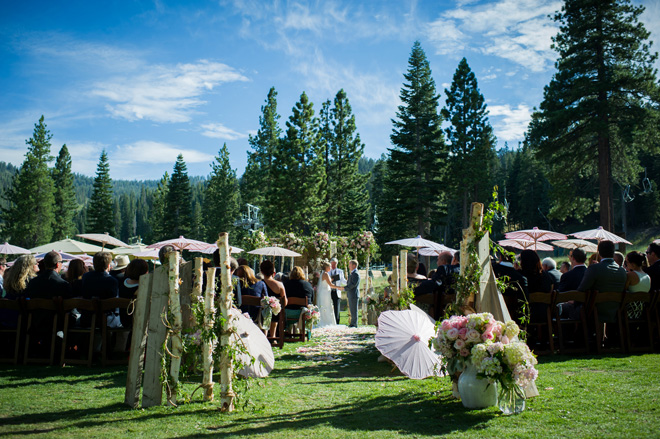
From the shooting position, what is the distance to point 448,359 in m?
4.55

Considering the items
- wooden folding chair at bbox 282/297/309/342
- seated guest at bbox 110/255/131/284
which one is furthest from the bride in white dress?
seated guest at bbox 110/255/131/284

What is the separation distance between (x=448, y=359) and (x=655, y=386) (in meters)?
2.24

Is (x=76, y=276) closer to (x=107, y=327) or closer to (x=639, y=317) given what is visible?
(x=107, y=327)

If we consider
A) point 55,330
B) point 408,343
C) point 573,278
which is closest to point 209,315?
point 408,343

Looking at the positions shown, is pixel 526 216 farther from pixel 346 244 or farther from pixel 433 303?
pixel 433 303

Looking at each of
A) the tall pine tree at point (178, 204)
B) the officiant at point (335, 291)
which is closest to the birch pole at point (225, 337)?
the officiant at point (335, 291)

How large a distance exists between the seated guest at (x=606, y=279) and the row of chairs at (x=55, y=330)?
20.8 ft

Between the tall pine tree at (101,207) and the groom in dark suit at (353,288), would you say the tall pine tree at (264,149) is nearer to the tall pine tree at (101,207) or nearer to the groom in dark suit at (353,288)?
the tall pine tree at (101,207)

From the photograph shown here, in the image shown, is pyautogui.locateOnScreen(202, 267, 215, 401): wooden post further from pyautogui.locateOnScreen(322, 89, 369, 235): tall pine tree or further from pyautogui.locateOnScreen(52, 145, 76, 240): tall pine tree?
pyautogui.locateOnScreen(52, 145, 76, 240): tall pine tree

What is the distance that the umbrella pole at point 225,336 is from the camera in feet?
14.2

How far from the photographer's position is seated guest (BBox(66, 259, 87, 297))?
275 inches

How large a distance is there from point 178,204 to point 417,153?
30.3 metres

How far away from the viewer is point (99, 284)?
652 centimetres

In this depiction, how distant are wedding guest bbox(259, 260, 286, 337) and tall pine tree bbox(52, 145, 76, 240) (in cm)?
4602
